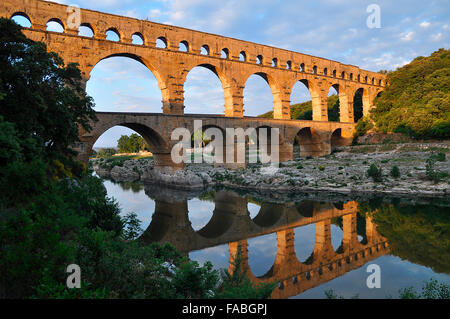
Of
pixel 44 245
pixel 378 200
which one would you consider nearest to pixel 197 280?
pixel 44 245

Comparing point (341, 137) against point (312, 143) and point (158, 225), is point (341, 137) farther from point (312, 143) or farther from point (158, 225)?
point (158, 225)

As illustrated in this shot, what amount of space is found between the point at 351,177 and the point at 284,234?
9223mm

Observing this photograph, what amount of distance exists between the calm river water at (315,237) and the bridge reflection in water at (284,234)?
0.02 metres

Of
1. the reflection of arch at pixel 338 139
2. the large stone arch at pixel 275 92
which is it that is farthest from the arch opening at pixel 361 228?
the reflection of arch at pixel 338 139

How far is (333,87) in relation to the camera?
32.8 metres

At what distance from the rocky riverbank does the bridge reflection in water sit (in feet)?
10.4

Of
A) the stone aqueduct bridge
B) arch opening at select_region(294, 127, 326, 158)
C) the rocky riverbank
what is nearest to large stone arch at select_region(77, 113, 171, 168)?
the stone aqueduct bridge

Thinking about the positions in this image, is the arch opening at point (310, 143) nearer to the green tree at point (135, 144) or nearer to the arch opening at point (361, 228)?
the arch opening at point (361, 228)

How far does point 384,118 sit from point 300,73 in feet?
34.3

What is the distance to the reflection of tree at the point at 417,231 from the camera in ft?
→ 23.7

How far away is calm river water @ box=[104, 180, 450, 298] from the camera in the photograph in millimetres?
6449

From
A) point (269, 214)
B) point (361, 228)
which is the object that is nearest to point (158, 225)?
point (269, 214)

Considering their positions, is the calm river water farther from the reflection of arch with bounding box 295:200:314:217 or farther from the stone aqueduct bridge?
the stone aqueduct bridge

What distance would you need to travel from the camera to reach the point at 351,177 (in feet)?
56.4
